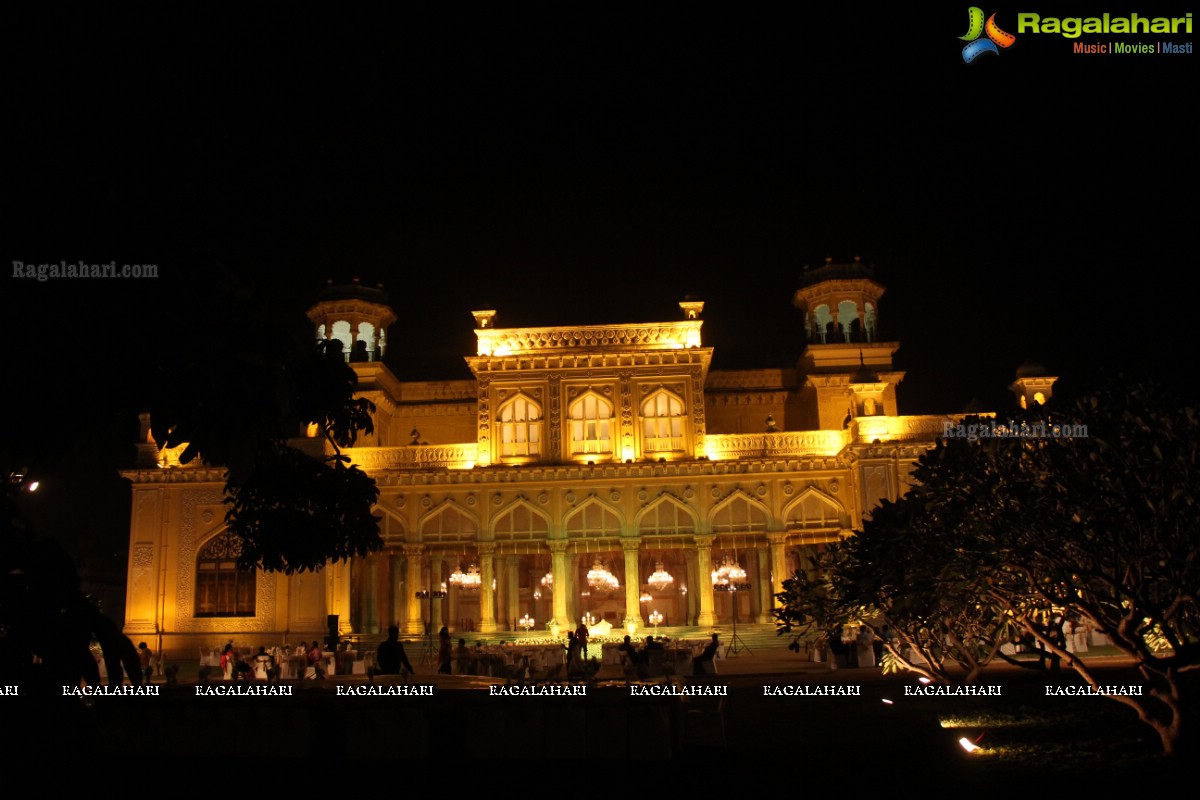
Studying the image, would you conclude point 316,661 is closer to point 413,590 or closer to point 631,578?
point 413,590

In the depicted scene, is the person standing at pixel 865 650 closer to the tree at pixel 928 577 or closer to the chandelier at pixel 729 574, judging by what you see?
the chandelier at pixel 729 574

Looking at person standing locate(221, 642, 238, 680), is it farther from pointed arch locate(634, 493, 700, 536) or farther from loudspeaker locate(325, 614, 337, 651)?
pointed arch locate(634, 493, 700, 536)

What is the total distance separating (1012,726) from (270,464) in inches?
415

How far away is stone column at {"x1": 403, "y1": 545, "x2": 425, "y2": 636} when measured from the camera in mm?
34594

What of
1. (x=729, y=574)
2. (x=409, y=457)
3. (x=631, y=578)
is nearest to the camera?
(x=729, y=574)

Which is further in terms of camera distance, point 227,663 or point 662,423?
point 662,423

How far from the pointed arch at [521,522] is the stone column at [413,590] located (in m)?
2.78

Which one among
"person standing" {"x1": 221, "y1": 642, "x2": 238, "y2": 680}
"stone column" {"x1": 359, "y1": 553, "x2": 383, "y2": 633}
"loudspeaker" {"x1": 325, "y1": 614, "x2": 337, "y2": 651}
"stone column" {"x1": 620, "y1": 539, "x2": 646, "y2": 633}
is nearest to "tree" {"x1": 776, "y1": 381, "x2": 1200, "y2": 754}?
"loudspeaker" {"x1": 325, "y1": 614, "x2": 337, "y2": 651}

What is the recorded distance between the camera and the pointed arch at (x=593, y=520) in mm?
35062

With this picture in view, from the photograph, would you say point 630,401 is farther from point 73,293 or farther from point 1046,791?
point 73,293

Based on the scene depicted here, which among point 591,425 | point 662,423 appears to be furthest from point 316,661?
point 662,423

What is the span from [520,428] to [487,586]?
5685 millimetres

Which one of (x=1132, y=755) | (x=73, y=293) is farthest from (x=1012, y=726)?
(x=73, y=293)

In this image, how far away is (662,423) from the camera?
36.2 meters
